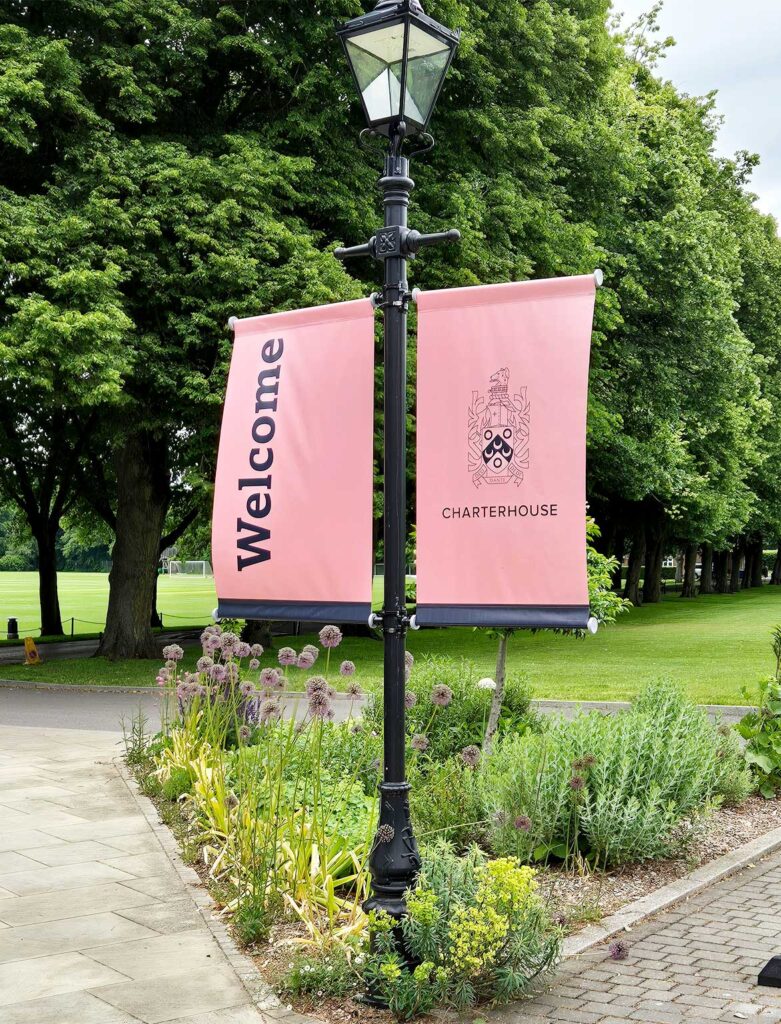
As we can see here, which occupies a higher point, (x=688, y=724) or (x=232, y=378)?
(x=232, y=378)

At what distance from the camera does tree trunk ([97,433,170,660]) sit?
909 inches

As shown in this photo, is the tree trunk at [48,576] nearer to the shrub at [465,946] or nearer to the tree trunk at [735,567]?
the shrub at [465,946]

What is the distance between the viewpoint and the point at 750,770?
941 cm

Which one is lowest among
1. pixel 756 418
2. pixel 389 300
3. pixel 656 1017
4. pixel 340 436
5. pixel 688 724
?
pixel 656 1017

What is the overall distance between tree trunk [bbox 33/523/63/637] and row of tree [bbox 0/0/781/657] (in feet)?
14.7

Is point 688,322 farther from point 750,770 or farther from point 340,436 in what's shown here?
point 340,436

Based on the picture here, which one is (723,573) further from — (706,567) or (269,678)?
(269,678)

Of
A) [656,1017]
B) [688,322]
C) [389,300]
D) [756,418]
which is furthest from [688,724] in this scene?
[756,418]

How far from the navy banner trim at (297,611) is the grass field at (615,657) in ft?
15.9

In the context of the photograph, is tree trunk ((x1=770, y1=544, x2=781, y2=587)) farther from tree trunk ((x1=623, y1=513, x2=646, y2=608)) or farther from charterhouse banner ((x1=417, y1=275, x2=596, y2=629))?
charterhouse banner ((x1=417, y1=275, x2=596, y2=629))

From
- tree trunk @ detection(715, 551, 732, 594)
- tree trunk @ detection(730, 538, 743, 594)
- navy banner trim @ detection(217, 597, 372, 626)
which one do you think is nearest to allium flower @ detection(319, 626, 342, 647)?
navy banner trim @ detection(217, 597, 372, 626)

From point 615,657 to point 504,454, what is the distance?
1870 centimetres

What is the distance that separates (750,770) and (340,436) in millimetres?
5450

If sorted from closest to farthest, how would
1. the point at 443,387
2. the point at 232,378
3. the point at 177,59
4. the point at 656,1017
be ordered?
the point at 656,1017
the point at 443,387
the point at 232,378
the point at 177,59
